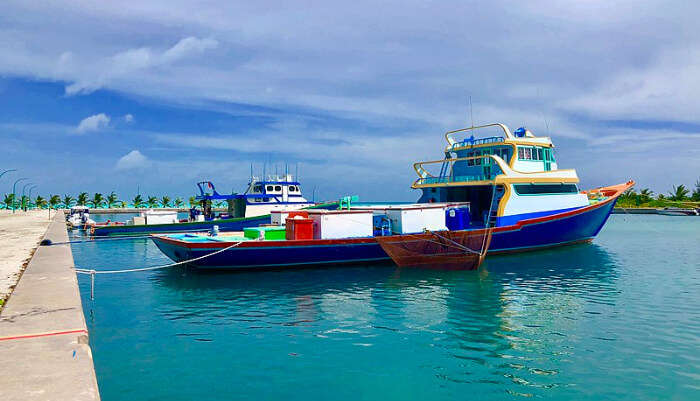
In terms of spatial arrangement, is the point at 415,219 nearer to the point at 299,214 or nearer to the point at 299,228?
the point at 299,214

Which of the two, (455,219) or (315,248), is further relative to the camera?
(455,219)

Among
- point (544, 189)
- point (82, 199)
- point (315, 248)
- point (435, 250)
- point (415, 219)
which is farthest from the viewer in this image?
point (82, 199)

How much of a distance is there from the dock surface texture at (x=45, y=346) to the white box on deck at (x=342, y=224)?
34.5 ft

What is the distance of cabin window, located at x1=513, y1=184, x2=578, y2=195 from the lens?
25.8 meters

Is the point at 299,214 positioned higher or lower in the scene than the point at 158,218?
higher

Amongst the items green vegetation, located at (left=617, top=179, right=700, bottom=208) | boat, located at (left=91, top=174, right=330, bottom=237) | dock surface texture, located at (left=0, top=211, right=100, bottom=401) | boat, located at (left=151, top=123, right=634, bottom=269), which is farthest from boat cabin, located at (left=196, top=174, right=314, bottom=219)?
green vegetation, located at (left=617, top=179, right=700, bottom=208)

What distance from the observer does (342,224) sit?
21766 millimetres

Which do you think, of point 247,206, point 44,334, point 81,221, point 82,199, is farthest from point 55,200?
point 44,334

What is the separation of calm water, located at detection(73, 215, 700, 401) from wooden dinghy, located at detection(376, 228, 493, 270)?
2.69ft

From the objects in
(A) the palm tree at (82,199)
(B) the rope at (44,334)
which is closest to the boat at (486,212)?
(B) the rope at (44,334)

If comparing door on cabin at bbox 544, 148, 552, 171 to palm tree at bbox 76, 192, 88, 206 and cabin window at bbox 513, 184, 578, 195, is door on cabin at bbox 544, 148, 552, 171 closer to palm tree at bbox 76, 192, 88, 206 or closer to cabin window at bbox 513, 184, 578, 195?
cabin window at bbox 513, 184, 578, 195

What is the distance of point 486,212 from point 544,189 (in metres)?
3.65

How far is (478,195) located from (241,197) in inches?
845

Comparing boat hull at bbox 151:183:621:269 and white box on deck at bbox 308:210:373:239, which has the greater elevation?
white box on deck at bbox 308:210:373:239
